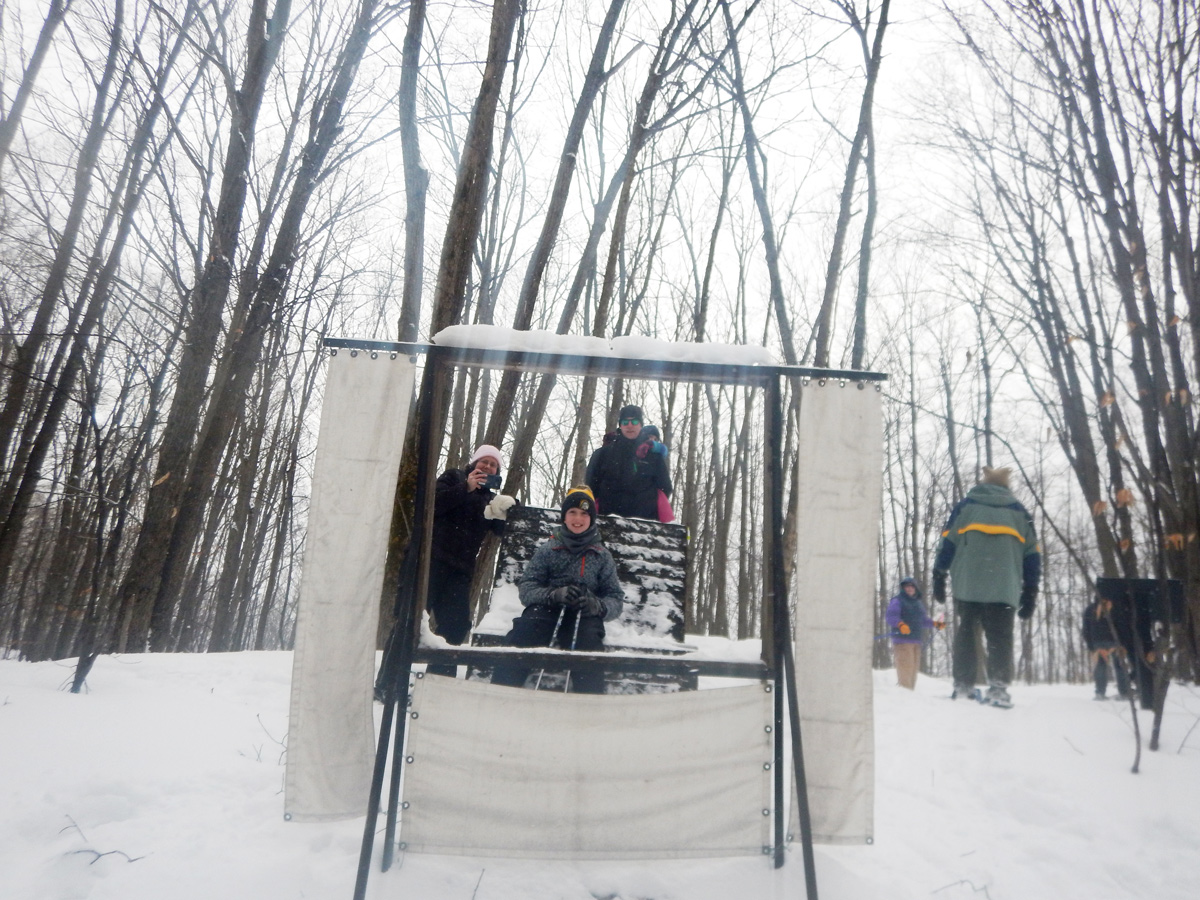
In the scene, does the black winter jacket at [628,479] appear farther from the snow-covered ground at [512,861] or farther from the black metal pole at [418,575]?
the black metal pole at [418,575]

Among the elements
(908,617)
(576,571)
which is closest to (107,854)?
(576,571)

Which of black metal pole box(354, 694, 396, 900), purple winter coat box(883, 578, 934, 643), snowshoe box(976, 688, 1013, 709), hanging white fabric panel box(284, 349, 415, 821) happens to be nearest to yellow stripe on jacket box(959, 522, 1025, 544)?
snowshoe box(976, 688, 1013, 709)

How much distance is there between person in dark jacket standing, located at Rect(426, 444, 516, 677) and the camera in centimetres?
507

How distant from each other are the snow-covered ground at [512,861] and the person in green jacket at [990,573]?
640 mm

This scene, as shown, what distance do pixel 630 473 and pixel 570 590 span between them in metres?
2.31

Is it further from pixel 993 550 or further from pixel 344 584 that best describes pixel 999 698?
pixel 344 584

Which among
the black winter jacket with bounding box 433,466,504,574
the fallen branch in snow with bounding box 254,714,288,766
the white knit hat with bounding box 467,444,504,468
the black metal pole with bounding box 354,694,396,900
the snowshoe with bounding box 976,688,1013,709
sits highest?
the white knit hat with bounding box 467,444,504,468

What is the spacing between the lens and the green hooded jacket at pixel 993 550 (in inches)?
214

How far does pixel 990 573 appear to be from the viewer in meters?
5.46

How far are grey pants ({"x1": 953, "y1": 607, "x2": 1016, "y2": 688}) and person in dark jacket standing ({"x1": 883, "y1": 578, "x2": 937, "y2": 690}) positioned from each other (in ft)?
6.04

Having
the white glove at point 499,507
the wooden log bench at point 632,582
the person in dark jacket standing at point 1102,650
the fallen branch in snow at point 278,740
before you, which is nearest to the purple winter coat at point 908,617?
the person in dark jacket standing at point 1102,650

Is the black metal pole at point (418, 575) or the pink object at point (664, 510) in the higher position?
the pink object at point (664, 510)

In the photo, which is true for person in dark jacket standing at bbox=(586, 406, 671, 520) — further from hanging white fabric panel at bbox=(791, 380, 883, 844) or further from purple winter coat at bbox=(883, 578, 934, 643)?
purple winter coat at bbox=(883, 578, 934, 643)

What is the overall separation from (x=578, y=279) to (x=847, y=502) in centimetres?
764
